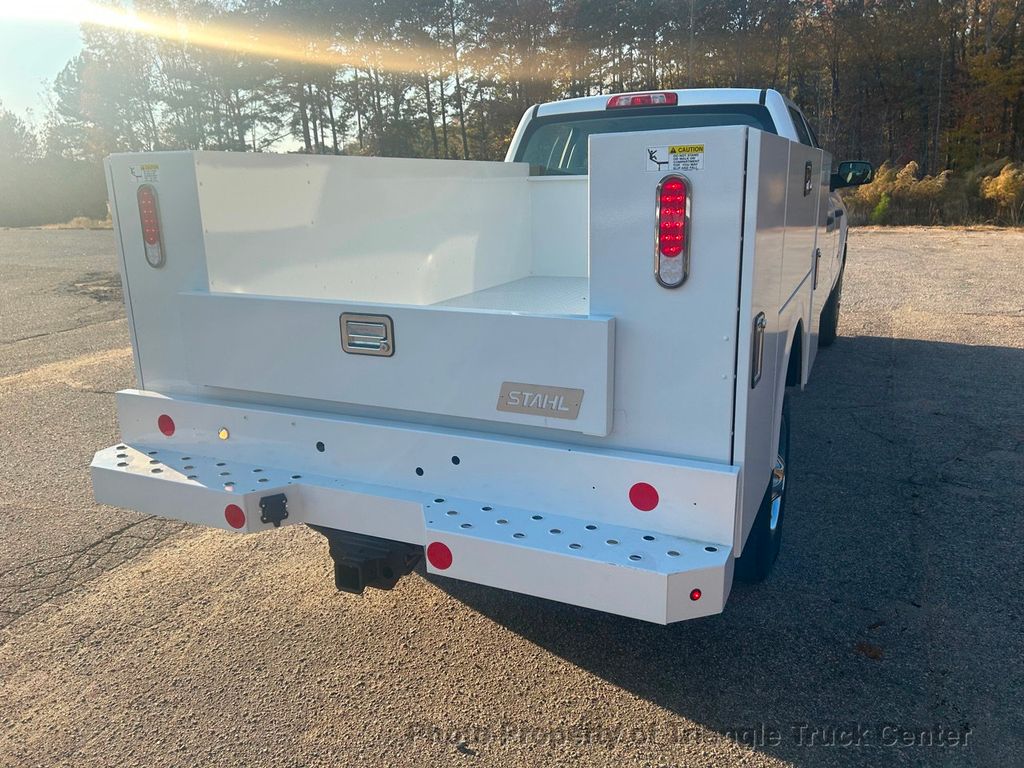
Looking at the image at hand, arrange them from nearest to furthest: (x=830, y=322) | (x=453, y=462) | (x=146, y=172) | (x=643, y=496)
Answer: (x=643, y=496) < (x=453, y=462) < (x=146, y=172) < (x=830, y=322)

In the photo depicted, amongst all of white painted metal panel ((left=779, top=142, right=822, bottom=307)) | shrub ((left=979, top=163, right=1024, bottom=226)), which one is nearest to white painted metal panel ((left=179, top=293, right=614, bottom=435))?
white painted metal panel ((left=779, top=142, right=822, bottom=307))

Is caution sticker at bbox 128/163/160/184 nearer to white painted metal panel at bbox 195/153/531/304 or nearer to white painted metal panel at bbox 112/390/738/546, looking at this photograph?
white painted metal panel at bbox 195/153/531/304

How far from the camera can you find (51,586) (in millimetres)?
3768

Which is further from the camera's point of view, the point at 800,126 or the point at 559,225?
the point at 800,126

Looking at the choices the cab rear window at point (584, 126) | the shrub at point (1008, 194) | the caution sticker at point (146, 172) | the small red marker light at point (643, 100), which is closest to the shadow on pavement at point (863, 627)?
the caution sticker at point (146, 172)

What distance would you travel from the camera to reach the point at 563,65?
38.4m

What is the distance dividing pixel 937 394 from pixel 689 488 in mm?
5331

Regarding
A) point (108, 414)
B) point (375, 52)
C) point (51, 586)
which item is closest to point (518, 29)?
point (375, 52)

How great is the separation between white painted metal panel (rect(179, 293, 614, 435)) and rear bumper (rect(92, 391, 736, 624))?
119mm

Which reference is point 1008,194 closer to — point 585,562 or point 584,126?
point 584,126

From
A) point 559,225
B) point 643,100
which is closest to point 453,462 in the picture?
point 559,225

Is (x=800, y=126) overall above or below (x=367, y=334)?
above

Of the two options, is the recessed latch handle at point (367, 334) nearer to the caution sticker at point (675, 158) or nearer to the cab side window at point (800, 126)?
the caution sticker at point (675, 158)

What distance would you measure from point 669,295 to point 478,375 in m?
0.68
